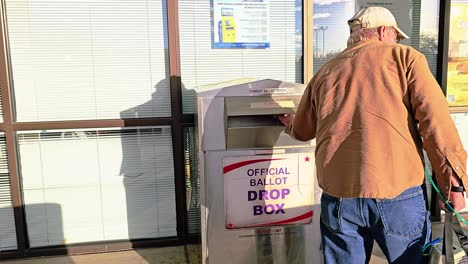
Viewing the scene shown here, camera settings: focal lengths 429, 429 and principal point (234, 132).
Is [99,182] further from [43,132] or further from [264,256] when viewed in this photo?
[264,256]

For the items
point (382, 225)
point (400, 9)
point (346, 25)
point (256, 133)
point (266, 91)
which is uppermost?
point (400, 9)

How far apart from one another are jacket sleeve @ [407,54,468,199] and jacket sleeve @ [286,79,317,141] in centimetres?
50

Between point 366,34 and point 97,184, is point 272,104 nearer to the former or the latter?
point 366,34

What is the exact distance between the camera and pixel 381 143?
73.7 inches

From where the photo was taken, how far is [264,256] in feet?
9.65

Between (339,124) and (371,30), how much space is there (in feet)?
1.55

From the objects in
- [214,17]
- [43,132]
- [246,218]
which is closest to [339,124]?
[246,218]

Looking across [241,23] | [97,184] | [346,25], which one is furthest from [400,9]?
[97,184]

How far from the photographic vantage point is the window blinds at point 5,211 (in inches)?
134

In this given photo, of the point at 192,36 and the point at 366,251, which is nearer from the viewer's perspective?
the point at 366,251

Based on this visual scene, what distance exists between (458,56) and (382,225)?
2730 millimetres

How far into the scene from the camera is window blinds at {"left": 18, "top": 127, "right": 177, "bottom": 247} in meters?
3.47

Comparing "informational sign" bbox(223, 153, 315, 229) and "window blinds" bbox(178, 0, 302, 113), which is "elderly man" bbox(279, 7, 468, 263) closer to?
"informational sign" bbox(223, 153, 315, 229)

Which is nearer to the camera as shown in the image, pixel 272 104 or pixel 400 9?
pixel 272 104
